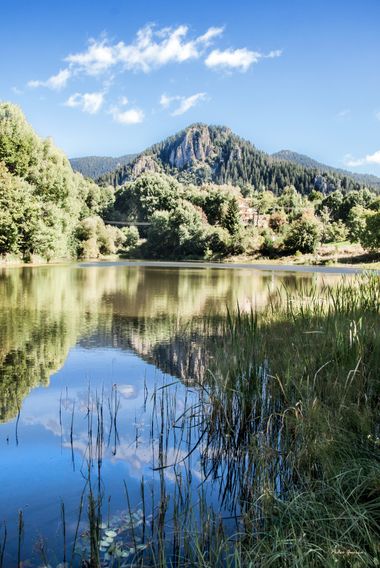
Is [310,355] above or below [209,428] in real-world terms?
above

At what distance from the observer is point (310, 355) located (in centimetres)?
601

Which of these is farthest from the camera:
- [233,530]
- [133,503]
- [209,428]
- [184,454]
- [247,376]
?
[247,376]

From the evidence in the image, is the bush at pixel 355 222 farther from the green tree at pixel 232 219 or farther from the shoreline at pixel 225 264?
→ the green tree at pixel 232 219

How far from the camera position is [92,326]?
1354 cm

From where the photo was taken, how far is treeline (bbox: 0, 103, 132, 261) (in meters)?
39.8

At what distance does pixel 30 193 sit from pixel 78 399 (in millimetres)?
38843

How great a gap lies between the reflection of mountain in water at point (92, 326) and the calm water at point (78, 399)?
0.03 meters

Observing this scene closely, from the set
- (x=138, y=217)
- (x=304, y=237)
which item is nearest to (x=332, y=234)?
(x=304, y=237)

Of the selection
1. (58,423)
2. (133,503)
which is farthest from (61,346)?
(133,503)

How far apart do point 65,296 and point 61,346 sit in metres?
9.67

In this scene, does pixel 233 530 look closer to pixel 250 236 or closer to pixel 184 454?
pixel 184 454

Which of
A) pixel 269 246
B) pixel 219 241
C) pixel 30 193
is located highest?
pixel 30 193

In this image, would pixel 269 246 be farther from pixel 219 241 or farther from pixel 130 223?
pixel 130 223

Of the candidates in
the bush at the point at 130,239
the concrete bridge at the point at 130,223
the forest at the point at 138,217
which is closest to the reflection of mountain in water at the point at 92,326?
the forest at the point at 138,217
